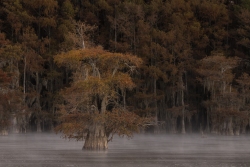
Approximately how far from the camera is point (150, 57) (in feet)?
293

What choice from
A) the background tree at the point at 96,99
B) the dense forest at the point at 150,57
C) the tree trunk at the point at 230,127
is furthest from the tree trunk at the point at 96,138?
the tree trunk at the point at 230,127

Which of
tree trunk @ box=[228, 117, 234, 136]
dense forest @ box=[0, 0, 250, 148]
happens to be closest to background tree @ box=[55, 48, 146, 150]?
dense forest @ box=[0, 0, 250, 148]

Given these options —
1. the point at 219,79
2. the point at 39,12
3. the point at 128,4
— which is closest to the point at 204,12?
the point at 128,4

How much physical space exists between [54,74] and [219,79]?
22277 mm

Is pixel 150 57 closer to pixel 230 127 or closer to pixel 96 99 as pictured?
pixel 230 127

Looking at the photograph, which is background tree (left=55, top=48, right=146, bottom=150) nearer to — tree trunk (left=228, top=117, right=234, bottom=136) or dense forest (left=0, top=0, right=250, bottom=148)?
dense forest (left=0, top=0, right=250, bottom=148)

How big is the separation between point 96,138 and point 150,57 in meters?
48.4

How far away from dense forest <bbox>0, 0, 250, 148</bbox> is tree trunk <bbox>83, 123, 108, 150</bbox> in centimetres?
3523

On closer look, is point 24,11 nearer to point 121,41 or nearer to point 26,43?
point 26,43

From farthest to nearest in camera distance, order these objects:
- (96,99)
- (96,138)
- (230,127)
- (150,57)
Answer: (150,57)
(230,127)
(96,99)
(96,138)

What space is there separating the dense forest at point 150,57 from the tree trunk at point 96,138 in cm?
3523

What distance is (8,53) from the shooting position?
3137 inches

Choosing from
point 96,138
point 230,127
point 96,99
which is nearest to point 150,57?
point 230,127

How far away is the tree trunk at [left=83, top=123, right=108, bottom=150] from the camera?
41156 mm
